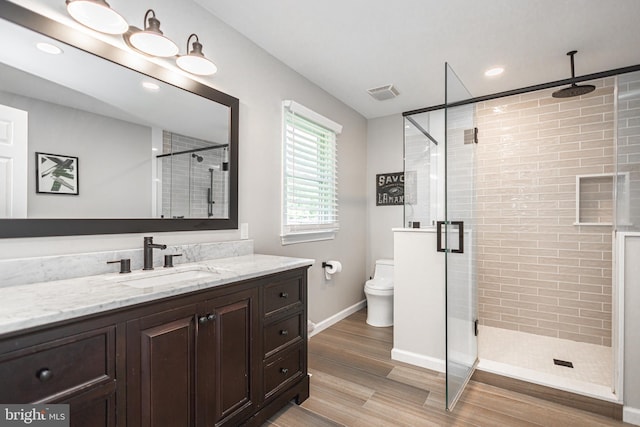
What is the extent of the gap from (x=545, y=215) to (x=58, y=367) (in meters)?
3.84

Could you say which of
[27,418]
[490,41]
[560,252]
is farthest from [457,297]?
[27,418]

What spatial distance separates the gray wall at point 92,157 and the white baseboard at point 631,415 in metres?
3.11

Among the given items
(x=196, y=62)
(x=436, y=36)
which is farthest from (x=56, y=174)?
(x=436, y=36)

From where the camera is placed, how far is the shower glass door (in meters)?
2.02

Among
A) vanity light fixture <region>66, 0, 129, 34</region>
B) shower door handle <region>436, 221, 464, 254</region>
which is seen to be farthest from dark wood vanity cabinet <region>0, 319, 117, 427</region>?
shower door handle <region>436, 221, 464, 254</region>

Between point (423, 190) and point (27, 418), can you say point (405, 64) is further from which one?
point (27, 418)

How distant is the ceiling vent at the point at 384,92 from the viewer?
324cm

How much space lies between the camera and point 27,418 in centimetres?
90

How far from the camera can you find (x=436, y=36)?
7.63 feet

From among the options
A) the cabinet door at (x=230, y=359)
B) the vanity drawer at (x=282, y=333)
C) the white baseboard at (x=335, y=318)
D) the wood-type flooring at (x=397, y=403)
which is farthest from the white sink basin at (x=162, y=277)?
the white baseboard at (x=335, y=318)

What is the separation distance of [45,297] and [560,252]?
3.93 m

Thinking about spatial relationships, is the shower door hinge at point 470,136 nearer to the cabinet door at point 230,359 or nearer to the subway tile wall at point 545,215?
the subway tile wall at point 545,215

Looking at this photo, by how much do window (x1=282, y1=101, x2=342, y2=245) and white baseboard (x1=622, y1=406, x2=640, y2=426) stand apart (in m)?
2.50

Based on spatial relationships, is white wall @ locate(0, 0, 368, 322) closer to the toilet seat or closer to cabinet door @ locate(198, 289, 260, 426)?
the toilet seat
